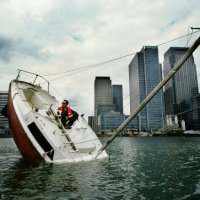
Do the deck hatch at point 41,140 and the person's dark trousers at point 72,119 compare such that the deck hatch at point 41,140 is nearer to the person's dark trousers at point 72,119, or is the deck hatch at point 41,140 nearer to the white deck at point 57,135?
the white deck at point 57,135

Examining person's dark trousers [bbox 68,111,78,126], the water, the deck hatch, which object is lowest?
the water

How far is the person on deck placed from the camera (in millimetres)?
16422

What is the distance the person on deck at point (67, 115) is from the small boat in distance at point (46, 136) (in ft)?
1.13

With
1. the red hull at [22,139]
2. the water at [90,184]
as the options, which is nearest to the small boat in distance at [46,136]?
the red hull at [22,139]

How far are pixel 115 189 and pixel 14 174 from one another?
5823 millimetres

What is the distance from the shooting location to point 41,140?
14383 mm

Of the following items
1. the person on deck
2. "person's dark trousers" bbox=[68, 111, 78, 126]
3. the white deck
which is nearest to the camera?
the white deck

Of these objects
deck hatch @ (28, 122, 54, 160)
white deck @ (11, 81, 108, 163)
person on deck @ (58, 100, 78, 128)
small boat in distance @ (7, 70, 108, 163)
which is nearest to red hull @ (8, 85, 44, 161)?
small boat in distance @ (7, 70, 108, 163)

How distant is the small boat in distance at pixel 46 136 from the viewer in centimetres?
1398

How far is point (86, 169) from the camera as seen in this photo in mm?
12922

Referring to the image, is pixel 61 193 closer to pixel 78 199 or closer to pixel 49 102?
pixel 78 199

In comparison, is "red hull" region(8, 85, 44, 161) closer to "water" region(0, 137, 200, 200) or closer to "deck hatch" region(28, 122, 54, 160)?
"deck hatch" region(28, 122, 54, 160)

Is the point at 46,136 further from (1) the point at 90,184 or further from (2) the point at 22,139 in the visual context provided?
(1) the point at 90,184

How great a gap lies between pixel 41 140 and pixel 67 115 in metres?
3.00
